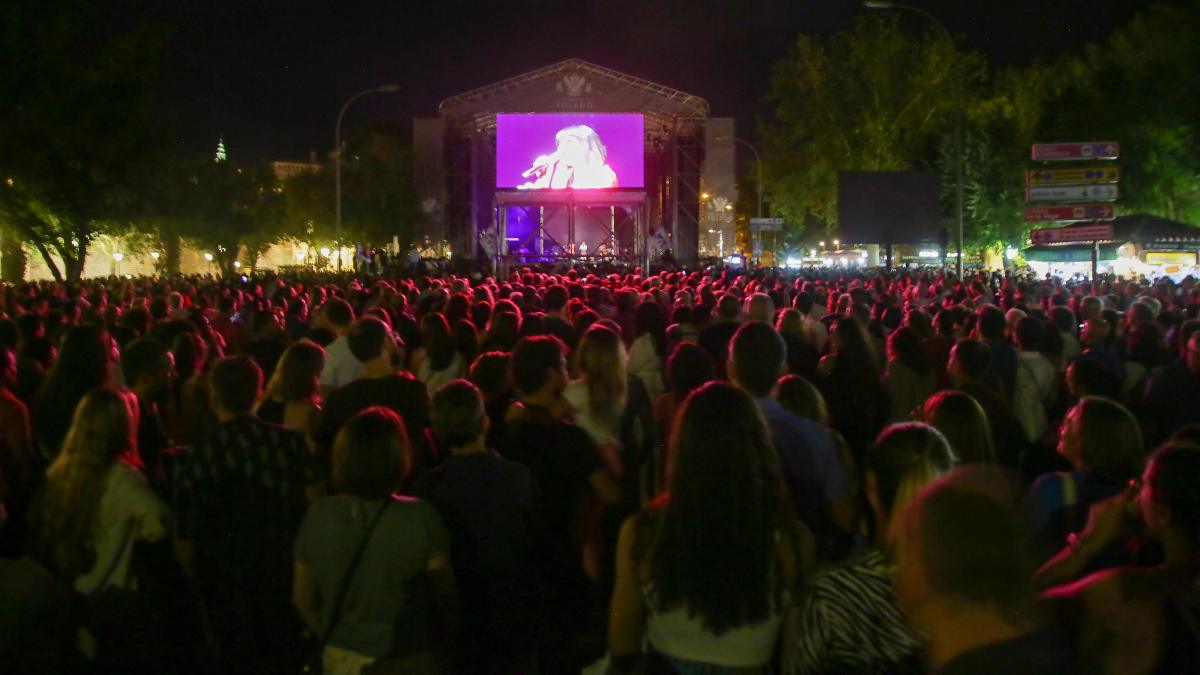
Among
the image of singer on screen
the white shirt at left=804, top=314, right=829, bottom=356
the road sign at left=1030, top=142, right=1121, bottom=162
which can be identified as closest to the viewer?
the white shirt at left=804, top=314, right=829, bottom=356

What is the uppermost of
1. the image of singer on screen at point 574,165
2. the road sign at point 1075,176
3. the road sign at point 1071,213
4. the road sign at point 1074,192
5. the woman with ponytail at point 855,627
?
the image of singer on screen at point 574,165

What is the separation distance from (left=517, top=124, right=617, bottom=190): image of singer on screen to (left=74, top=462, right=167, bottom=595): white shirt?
44.8m

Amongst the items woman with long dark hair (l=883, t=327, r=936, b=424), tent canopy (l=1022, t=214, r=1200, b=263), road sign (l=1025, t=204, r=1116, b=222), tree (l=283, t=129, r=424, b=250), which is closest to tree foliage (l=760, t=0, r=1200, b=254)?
tent canopy (l=1022, t=214, r=1200, b=263)

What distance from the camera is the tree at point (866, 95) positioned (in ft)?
167

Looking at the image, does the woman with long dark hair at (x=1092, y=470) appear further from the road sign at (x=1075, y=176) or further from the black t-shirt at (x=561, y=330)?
the road sign at (x=1075, y=176)

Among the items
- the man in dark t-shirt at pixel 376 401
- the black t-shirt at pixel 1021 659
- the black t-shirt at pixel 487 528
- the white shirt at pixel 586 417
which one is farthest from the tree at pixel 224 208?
the black t-shirt at pixel 1021 659

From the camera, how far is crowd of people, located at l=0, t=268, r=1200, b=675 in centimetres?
260

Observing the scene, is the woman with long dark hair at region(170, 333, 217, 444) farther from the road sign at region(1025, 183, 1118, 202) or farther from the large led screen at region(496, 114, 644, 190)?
the large led screen at region(496, 114, 644, 190)

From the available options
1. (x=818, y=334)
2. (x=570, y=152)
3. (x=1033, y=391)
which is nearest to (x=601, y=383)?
(x=1033, y=391)

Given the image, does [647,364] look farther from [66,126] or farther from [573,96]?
[573,96]

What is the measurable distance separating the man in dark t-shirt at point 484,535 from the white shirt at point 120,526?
98 centimetres

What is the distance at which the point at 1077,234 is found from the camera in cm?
1546

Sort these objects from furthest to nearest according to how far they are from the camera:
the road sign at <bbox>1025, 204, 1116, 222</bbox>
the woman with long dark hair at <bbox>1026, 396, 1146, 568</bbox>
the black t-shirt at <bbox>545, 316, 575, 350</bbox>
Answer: the road sign at <bbox>1025, 204, 1116, 222</bbox> < the black t-shirt at <bbox>545, 316, 575, 350</bbox> < the woman with long dark hair at <bbox>1026, 396, 1146, 568</bbox>

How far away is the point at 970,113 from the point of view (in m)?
51.5
